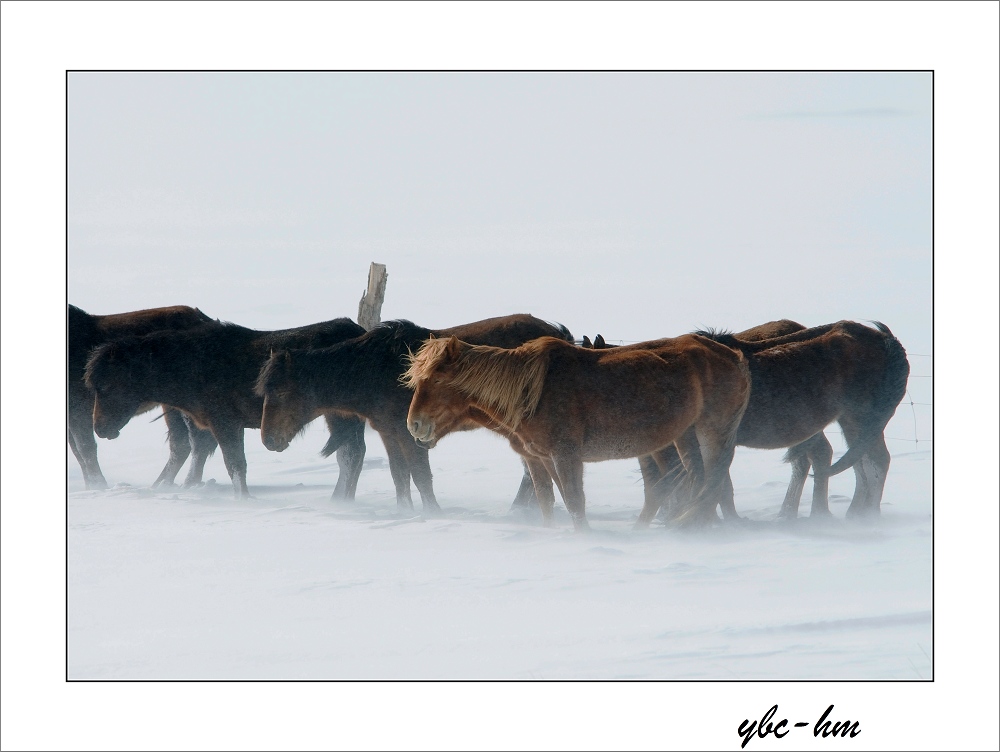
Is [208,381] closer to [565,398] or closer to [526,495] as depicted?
[526,495]

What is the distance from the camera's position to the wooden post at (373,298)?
9.24m

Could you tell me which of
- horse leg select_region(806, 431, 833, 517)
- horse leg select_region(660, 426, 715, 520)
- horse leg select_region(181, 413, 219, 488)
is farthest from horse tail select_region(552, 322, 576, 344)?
horse leg select_region(181, 413, 219, 488)

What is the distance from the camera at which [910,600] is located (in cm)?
635

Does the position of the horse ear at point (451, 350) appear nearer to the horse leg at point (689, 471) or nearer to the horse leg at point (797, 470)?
the horse leg at point (689, 471)

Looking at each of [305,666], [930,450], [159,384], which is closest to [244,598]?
[305,666]

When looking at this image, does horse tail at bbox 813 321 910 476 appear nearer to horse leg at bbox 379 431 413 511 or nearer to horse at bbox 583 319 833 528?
horse at bbox 583 319 833 528

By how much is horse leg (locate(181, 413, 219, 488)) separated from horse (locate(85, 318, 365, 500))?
30 cm

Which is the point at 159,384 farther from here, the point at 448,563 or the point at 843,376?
the point at 843,376

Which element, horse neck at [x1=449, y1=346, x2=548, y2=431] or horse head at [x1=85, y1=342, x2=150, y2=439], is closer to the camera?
horse neck at [x1=449, y1=346, x2=548, y2=431]

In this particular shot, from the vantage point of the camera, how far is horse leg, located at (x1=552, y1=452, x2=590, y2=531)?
22.1ft

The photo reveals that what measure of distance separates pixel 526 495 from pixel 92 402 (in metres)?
3.72

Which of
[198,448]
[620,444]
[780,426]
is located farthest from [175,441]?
[780,426]

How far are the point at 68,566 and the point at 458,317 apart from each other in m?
3.66
